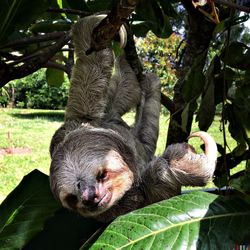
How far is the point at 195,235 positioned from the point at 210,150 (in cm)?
91

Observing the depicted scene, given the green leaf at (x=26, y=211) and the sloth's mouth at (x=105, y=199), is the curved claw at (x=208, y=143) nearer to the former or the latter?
the sloth's mouth at (x=105, y=199)

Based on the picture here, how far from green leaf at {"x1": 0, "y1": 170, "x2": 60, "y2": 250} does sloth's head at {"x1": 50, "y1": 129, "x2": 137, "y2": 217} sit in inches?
2.5

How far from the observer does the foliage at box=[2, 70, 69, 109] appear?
17.2 meters

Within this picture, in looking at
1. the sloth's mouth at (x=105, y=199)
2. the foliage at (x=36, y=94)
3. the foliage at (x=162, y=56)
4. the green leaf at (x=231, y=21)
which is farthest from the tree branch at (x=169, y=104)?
the foliage at (x=36, y=94)

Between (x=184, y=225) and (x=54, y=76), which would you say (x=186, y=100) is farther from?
(x=54, y=76)

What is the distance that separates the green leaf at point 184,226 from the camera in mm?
1251

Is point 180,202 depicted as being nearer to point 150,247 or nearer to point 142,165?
point 150,247

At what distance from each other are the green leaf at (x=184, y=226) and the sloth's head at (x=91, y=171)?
0.55 metres

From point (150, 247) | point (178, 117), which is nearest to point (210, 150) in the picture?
point (178, 117)

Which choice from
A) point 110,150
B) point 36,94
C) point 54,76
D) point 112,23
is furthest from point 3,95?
point 112,23

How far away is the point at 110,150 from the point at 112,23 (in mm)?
776

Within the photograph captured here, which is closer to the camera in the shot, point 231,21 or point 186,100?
point 231,21

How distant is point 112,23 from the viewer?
1.48m

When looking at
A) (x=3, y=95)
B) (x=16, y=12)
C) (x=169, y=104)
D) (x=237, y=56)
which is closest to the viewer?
(x=16, y=12)
